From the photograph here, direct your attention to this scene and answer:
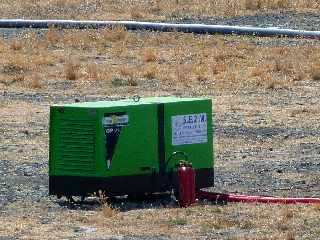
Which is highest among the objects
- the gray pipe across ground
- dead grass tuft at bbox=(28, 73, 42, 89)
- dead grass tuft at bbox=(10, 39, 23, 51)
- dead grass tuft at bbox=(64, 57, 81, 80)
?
the gray pipe across ground

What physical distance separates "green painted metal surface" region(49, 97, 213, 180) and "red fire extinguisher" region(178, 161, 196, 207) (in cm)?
37

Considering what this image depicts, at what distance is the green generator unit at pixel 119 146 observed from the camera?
12281 millimetres

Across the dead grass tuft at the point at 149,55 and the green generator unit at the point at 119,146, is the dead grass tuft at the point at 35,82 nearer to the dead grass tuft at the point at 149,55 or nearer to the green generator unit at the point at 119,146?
the dead grass tuft at the point at 149,55

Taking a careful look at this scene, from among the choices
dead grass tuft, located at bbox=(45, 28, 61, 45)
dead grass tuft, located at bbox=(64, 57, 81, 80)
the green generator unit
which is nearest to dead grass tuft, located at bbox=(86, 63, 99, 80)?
dead grass tuft, located at bbox=(64, 57, 81, 80)

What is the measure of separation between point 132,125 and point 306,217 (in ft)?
6.22

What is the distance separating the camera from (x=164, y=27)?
31531mm

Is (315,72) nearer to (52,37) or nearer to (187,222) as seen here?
(52,37)

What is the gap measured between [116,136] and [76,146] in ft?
1.20

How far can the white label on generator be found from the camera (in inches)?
503

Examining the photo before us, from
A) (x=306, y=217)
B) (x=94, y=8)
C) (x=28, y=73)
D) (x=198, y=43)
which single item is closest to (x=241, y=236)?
(x=306, y=217)

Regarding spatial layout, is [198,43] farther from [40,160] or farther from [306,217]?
[306,217]

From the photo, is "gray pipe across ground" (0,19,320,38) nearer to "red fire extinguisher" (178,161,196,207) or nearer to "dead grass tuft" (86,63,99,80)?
"dead grass tuft" (86,63,99,80)

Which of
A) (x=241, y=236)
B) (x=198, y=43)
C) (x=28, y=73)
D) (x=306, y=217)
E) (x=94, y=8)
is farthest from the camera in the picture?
(x=94, y=8)

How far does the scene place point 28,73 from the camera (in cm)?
2492
